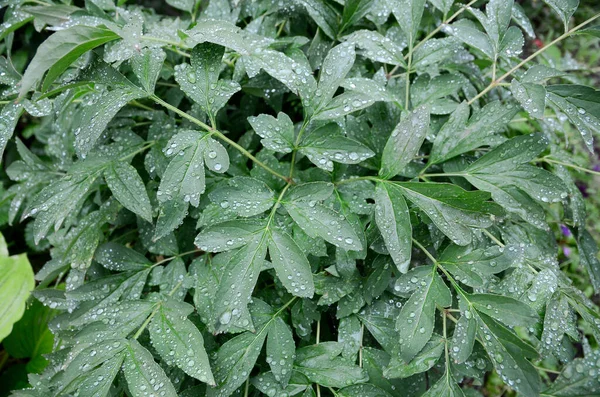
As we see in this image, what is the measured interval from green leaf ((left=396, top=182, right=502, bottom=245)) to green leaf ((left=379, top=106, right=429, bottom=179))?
52 millimetres

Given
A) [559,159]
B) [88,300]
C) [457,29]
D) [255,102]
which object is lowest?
[88,300]

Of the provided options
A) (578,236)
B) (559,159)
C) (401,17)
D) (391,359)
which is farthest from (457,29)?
(391,359)

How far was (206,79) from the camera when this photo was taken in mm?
806

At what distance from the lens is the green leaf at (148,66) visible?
823 millimetres

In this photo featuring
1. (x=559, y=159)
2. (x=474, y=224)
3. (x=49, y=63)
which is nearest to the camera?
(x=49, y=63)

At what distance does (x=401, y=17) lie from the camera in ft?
3.25

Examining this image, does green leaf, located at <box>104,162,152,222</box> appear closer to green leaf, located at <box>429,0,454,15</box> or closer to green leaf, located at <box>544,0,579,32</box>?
green leaf, located at <box>429,0,454,15</box>

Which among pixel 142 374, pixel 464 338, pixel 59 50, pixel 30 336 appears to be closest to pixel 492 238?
pixel 464 338

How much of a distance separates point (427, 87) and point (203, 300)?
0.63 m

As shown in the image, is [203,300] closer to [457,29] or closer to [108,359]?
[108,359]

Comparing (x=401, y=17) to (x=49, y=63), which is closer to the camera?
(x=49, y=63)

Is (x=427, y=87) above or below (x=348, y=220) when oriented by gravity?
above

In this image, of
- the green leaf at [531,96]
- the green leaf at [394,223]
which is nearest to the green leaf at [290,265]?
the green leaf at [394,223]

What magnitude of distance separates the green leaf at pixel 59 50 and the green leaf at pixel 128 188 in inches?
10.3
